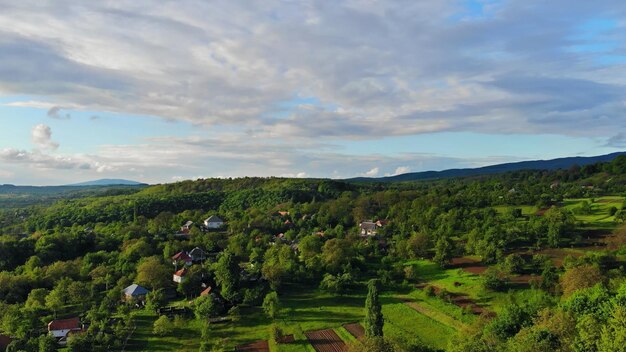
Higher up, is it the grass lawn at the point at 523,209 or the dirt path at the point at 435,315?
the grass lawn at the point at 523,209

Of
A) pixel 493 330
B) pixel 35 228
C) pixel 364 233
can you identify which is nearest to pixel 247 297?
pixel 493 330

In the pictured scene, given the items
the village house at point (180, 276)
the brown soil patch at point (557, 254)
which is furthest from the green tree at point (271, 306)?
the brown soil patch at point (557, 254)

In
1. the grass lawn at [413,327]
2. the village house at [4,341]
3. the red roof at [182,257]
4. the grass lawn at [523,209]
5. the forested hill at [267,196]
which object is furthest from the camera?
the forested hill at [267,196]

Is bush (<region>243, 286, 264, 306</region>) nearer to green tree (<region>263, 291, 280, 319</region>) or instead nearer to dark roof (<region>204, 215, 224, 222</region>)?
green tree (<region>263, 291, 280, 319</region>)

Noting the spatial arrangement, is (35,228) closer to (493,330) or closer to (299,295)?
(299,295)

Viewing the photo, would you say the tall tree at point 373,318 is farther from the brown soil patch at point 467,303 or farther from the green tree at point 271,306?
the brown soil patch at point 467,303

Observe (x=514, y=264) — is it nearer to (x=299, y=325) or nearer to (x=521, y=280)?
(x=521, y=280)

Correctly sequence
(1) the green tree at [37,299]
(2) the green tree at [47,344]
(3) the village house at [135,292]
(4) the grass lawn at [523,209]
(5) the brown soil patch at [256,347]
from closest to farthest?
(2) the green tree at [47,344] → (5) the brown soil patch at [256,347] → (1) the green tree at [37,299] → (3) the village house at [135,292] → (4) the grass lawn at [523,209]

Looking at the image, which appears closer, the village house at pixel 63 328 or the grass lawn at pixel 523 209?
the village house at pixel 63 328
